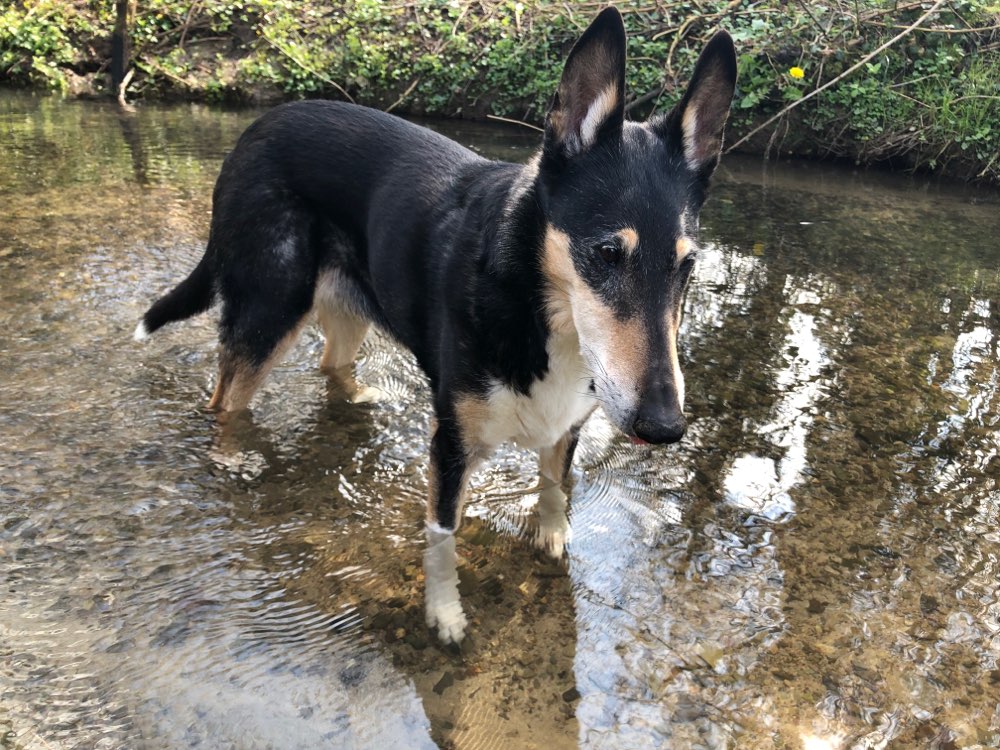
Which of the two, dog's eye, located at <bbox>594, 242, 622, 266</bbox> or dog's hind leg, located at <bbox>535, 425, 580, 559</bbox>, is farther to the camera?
dog's hind leg, located at <bbox>535, 425, 580, 559</bbox>

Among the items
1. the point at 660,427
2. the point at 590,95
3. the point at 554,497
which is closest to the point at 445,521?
the point at 554,497

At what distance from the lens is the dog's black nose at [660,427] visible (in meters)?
2.02

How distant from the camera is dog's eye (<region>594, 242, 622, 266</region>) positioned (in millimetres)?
2221

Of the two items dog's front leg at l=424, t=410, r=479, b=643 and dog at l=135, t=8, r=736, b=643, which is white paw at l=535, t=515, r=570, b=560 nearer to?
dog at l=135, t=8, r=736, b=643

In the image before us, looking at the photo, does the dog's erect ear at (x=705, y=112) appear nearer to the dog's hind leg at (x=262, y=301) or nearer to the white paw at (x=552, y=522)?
the white paw at (x=552, y=522)

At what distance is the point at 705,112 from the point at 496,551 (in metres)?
1.83

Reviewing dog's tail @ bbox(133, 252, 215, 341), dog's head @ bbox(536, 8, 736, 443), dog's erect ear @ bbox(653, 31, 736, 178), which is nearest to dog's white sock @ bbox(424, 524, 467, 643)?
dog's head @ bbox(536, 8, 736, 443)

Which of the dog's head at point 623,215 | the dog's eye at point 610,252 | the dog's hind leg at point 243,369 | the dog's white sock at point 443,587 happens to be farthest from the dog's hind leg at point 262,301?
the dog's eye at point 610,252

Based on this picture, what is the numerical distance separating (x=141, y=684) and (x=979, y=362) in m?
4.80

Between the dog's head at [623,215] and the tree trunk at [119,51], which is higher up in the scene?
the dog's head at [623,215]

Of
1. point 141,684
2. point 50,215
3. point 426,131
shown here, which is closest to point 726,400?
point 426,131

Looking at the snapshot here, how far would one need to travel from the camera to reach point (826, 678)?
8.14ft

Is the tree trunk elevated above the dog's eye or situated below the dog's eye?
below

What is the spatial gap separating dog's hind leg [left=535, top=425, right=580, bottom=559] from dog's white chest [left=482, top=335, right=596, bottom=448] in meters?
0.29
